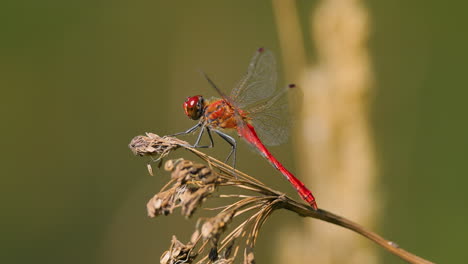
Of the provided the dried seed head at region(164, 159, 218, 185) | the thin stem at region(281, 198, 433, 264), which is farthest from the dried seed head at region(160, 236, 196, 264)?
the thin stem at region(281, 198, 433, 264)

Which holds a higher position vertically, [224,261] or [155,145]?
[155,145]

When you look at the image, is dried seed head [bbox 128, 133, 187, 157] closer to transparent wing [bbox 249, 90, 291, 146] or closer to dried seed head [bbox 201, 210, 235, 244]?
dried seed head [bbox 201, 210, 235, 244]

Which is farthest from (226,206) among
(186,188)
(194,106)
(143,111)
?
(143,111)

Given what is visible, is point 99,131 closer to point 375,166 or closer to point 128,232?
point 128,232

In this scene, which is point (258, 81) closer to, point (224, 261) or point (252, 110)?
point (252, 110)

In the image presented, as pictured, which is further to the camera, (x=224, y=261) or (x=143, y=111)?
(x=143, y=111)

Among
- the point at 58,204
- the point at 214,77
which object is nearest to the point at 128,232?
the point at 58,204
